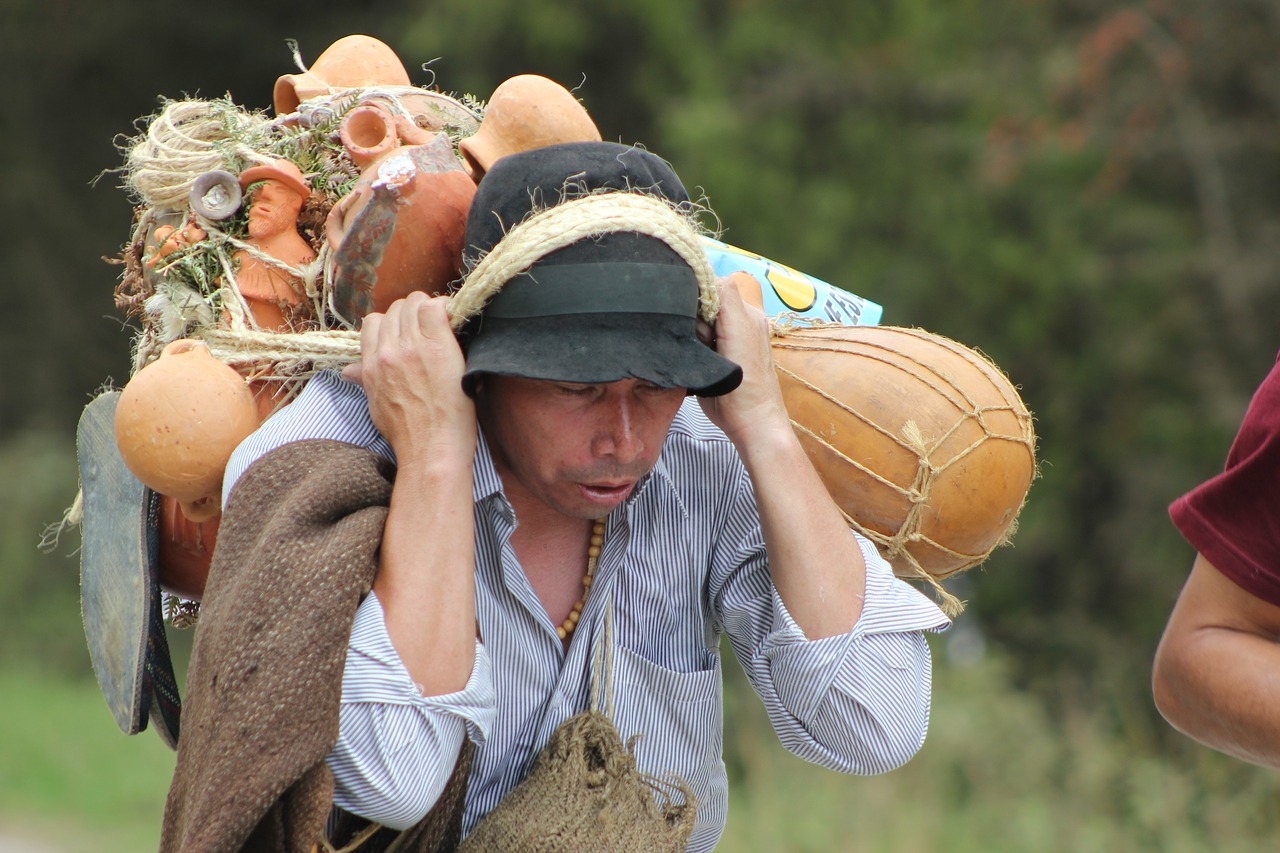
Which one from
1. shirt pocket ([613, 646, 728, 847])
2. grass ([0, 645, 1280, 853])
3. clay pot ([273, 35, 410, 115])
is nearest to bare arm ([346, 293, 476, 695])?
shirt pocket ([613, 646, 728, 847])

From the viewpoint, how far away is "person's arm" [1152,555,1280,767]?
6.88ft

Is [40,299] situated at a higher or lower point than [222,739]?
lower

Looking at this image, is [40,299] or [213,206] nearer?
[213,206]

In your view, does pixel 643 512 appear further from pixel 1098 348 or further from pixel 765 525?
pixel 1098 348

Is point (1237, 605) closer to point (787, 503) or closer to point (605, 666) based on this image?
point (787, 503)

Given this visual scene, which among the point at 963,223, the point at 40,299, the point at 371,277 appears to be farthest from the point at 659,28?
the point at 371,277

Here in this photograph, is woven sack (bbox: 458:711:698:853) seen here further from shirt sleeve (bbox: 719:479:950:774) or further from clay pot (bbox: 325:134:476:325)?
clay pot (bbox: 325:134:476:325)

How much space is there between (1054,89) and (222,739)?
700cm

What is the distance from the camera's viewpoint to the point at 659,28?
30.0 ft

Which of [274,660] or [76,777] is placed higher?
[274,660]

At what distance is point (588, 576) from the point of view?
218 centimetres

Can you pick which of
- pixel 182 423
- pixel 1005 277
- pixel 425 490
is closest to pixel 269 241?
pixel 182 423

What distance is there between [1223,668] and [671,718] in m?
0.87

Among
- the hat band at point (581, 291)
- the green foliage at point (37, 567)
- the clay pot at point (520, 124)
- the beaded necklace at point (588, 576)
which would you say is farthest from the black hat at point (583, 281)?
the green foliage at point (37, 567)
